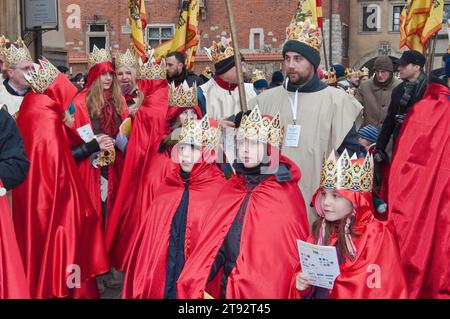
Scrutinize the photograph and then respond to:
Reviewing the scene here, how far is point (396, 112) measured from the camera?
680 cm

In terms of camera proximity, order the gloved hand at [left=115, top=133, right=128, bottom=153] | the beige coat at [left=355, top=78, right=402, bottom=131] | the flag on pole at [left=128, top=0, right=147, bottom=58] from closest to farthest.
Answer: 1. the gloved hand at [left=115, top=133, right=128, bottom=153]
2. the beige coat at [left=355, top=78, right=402, bottom=131]
3. the flag on pole at [left=128, top=0, right=147, bottom=58]

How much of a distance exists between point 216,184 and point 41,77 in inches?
71.0

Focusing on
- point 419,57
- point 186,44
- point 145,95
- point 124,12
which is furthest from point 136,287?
point 124,12

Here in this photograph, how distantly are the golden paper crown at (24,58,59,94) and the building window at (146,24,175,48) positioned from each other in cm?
2917

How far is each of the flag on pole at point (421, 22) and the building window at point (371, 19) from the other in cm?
2930

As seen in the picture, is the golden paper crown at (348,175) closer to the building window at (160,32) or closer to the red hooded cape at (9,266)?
the red hooded cape at (9,266)

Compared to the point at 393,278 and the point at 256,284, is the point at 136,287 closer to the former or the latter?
the point at 256,284

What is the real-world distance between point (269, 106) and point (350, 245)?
1.81 metres

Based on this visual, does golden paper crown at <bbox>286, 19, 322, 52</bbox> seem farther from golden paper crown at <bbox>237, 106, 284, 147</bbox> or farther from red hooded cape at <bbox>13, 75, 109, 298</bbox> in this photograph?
red hooded cape at <bbox>13, 75, 109, 298</bbox>

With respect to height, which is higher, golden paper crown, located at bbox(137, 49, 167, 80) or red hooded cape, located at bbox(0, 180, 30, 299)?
golden paper crown, located at bbox(137, 49, 167, 80)

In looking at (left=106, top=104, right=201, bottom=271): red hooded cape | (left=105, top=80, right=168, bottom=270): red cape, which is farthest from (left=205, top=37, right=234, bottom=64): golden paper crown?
(left=106, top=104, right=201, bottom=271): red hooded cape

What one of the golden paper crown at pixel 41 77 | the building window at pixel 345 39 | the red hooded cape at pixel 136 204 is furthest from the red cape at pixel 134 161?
the building window at pixel 345 39

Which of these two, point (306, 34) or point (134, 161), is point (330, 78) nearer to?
point (134, 161)

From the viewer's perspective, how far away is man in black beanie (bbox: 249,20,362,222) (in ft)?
17.8
